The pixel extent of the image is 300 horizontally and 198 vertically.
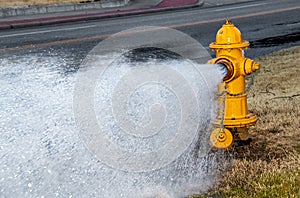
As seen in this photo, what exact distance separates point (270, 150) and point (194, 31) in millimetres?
7098

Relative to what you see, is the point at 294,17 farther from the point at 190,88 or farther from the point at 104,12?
the point at 190,88

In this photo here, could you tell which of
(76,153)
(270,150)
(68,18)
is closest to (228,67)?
(270,150)

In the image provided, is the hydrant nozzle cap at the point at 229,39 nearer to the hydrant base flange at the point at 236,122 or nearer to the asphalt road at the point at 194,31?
the hydrant base flange at the point at 236,122

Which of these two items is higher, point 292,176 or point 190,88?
point 190,88

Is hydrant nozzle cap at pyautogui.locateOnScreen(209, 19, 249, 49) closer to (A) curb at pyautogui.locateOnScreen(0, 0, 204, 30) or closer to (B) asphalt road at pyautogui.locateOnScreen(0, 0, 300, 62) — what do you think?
(B) asphalt road at pyautogui.locateOnScreen(0, 0, 300, 62)

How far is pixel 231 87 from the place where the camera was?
11.0 ft

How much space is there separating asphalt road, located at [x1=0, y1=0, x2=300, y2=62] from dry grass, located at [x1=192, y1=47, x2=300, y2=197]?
260 centimetres

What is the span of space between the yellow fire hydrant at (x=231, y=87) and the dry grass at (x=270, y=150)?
0.47ft

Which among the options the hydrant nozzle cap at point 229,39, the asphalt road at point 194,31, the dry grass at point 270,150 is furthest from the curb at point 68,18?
the hydrant nozzle cap at point 229,39

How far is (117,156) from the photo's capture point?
10.5ft

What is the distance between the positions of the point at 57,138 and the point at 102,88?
1.48m

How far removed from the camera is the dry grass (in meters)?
2.76

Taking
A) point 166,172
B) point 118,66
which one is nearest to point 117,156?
point 166,172

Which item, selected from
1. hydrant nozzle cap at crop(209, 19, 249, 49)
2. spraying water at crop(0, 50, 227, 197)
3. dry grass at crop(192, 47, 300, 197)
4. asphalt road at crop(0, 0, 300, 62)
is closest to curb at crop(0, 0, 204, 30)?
asphalt road at crop(0, 0, 300, 62)
